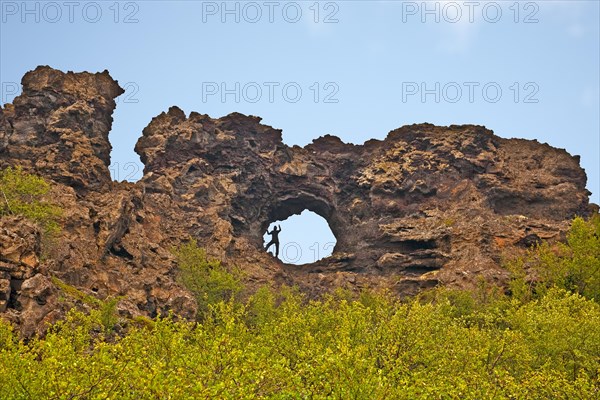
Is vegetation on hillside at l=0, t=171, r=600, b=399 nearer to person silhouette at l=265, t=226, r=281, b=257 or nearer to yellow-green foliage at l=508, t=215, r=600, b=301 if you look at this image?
yellow-green foliage at l=508, t=215, r=600, b=301

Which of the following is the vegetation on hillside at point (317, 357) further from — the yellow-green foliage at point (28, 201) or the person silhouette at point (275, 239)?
the person silhouette at point (275, 239)

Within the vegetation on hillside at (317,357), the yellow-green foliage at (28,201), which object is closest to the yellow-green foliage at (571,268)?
the vegetation on hillside at (317,357)

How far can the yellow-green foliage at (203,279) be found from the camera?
96375mm

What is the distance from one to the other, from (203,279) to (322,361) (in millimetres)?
71989

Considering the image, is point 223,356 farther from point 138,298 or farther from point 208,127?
point 208,127

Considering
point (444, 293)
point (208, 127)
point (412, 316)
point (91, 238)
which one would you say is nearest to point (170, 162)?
point (208, 127)

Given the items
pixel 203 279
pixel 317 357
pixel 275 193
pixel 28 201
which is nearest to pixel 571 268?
pixel 203 279

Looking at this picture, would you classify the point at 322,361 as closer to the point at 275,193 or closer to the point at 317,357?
the point at 317,357

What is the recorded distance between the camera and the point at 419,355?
39.5 m

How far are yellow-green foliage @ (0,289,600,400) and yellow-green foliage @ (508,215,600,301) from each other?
23830 millimetres

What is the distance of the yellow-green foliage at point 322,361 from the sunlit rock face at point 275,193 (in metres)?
41.8

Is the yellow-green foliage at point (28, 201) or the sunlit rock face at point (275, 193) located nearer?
the yellow-green foliage at point (28, 201)

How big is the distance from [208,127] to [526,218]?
254ft

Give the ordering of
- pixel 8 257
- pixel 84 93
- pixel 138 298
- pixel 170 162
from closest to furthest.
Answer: pixel 8 257 < pixel 138 298 < pixel 84 93 < pixel 170 162
